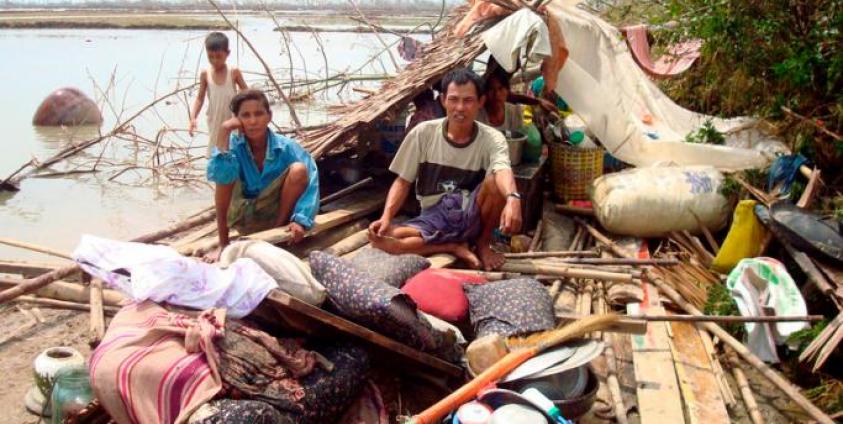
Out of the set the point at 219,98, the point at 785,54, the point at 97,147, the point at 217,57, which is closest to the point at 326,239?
the point at 219,98

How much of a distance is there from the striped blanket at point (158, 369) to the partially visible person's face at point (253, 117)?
61.2 inches

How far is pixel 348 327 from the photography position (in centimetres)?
253

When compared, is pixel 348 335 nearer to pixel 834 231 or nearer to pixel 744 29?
pixel 834 231

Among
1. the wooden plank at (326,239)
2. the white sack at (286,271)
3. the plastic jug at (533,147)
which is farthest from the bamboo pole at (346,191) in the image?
the white sack at (286,271)

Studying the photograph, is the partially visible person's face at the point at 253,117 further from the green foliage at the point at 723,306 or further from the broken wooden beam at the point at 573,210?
the green foliage at the point at 723,306

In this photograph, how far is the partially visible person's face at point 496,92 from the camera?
4.89 metres

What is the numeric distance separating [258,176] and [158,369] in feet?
5.92

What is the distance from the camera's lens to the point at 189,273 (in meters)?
2.57

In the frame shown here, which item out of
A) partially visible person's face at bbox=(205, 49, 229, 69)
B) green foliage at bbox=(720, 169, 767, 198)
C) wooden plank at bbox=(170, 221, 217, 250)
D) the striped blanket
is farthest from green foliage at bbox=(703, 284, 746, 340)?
partially visible person's face at bbox=(205, 49, 229, 69)

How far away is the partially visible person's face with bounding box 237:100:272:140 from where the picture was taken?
12.0ft

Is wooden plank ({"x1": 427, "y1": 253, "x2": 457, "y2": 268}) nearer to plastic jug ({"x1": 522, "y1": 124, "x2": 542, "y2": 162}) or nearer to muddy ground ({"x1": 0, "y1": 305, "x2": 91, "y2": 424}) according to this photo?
plastic jug ({"x1": 522, "y1": 124, "x2": 542, "y2": 162})

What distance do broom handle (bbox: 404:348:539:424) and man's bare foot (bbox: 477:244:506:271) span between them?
4.01 ft

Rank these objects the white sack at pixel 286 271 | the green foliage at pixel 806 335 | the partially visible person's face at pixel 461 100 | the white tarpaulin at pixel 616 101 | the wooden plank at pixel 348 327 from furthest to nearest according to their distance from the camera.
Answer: the white tarpaulin at pixel 616 101, the partially visible person's face at pixel 461 100, the green foliage at pixel 806 335, the white sack at pixel 286 271, the wooden plank at pixel 348 327

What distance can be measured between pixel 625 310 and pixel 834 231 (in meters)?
1.08
